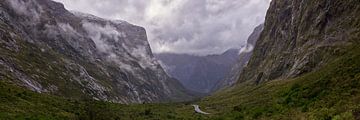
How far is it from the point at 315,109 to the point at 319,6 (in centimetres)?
15312

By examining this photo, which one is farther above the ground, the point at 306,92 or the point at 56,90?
the point at 56,90

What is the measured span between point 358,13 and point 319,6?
43967mm

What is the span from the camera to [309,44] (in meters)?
181

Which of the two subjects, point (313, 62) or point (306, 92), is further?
point (313, 62)

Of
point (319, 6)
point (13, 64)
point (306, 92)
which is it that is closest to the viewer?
point (306, 92)

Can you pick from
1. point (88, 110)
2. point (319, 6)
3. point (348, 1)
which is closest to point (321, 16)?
point (319, 6)

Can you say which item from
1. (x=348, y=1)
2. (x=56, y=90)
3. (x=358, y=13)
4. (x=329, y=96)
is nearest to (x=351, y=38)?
(x=358, y=13)

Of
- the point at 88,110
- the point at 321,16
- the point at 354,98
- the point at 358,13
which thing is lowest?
the point at 354,98

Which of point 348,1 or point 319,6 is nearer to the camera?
point 348,1

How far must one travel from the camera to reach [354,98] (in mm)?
42531

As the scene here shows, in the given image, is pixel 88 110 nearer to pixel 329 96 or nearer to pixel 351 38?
pixel 329 96

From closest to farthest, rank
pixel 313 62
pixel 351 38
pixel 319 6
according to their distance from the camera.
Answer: pixel 351 38 → pixel 313 62 → pixel 319 6

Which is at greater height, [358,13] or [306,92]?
[358,13]

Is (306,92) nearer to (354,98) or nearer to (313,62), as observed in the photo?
(354,98)
